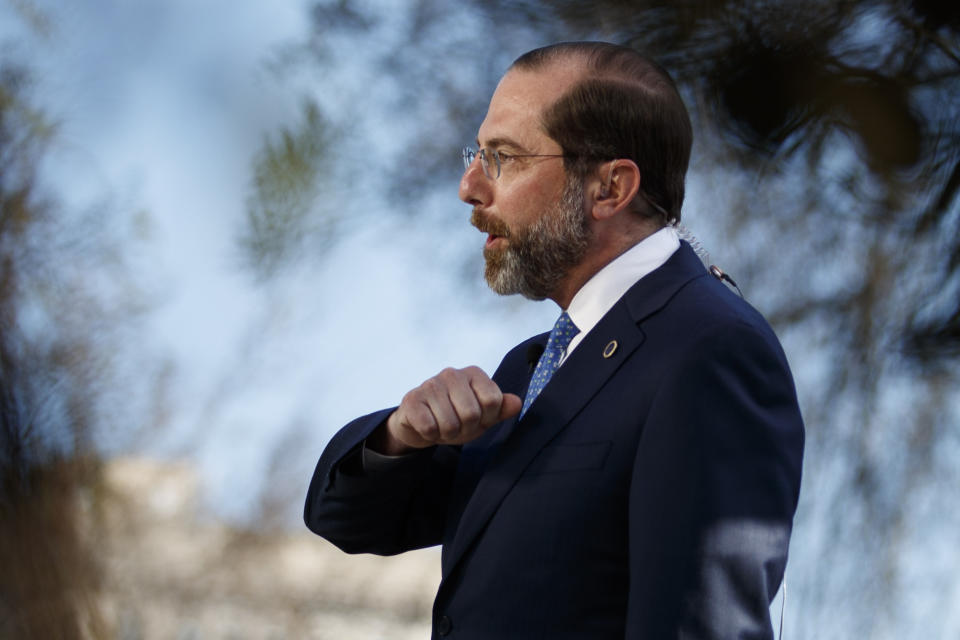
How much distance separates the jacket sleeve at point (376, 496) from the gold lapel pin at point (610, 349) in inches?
11.6

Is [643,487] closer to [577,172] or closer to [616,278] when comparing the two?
[616,278]

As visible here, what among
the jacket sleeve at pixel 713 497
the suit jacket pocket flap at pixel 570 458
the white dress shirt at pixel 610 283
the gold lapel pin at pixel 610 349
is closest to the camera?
the jacket sleeve at pixel 713 497

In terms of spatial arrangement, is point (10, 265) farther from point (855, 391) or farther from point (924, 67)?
point (924, 67)

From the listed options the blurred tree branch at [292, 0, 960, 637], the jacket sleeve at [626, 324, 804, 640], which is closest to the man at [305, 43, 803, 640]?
the jacket sleeve at [626, 324, 804, 640]

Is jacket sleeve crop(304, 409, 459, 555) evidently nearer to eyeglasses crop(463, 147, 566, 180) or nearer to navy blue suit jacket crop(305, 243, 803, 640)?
navy blue suit jacket crop(305, 243, 803, 640)

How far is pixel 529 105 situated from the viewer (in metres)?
1.58

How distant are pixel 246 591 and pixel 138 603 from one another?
1.56 feet

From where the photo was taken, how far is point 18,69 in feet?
15.4

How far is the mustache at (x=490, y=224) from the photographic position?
1.56 m

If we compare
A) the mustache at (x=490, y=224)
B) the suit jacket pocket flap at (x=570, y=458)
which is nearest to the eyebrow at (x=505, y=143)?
the mustache at (x=490, y=224)

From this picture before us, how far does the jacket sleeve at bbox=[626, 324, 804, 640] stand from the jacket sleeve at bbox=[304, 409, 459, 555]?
0.42 meters

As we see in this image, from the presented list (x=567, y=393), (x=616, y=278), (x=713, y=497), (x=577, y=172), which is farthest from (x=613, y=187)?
(x=713, y=497)

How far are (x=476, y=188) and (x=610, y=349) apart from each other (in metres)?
0.37

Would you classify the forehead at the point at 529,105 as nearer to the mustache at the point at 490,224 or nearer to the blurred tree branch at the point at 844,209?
the mustache at the point at 490,224
